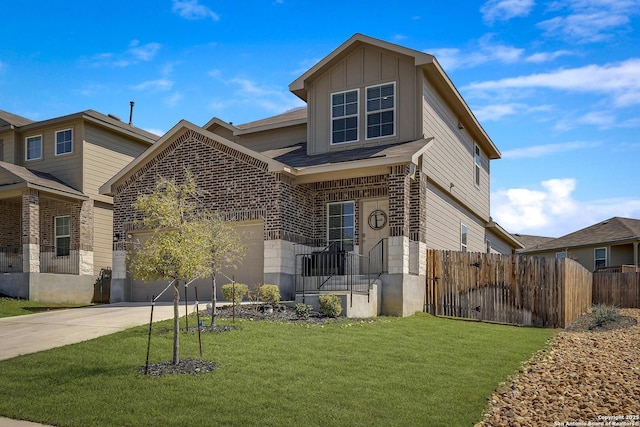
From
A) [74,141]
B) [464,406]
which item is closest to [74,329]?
[464,406]

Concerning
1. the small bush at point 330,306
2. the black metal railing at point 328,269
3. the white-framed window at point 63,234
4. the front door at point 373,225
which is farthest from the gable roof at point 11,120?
the small bush at point 330,306

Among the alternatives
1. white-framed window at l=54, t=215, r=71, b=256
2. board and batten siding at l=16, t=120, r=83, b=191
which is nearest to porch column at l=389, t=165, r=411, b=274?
board and batten siding at l=16, t=120, r=83, b=191

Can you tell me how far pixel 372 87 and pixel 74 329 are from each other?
11.3m

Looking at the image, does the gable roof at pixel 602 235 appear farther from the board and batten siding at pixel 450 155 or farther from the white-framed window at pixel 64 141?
the white-framed window at pixel 64 141

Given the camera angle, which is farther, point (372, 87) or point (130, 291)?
point (130, 291)

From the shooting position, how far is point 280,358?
9.69 m

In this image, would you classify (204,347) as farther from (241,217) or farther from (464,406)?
(241,217)

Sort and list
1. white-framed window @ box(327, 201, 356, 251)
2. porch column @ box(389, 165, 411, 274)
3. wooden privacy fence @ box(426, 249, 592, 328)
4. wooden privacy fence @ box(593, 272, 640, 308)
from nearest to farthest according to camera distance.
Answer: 1. porch column @ box(389, 165, 411, 274)
2. wooden privacy fence @ box(426, 249, 592, 328)
3. white-framed window @ box(327, 201, 356, 251)
4. wooden privacy fence @ box(593, 272, 640, 308)

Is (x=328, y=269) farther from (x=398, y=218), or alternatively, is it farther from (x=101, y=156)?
(x=101, y=156)

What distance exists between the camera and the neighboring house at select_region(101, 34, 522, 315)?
16.9 meters

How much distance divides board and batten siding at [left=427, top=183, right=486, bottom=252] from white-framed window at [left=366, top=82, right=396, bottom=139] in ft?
7.28

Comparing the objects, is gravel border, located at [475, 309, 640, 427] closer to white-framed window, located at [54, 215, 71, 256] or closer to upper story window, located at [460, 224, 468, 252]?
upper story window, located at [460, 224, 468, 252]

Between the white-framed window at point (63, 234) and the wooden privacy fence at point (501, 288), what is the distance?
15.4 m

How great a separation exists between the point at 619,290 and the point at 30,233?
24.0 m
